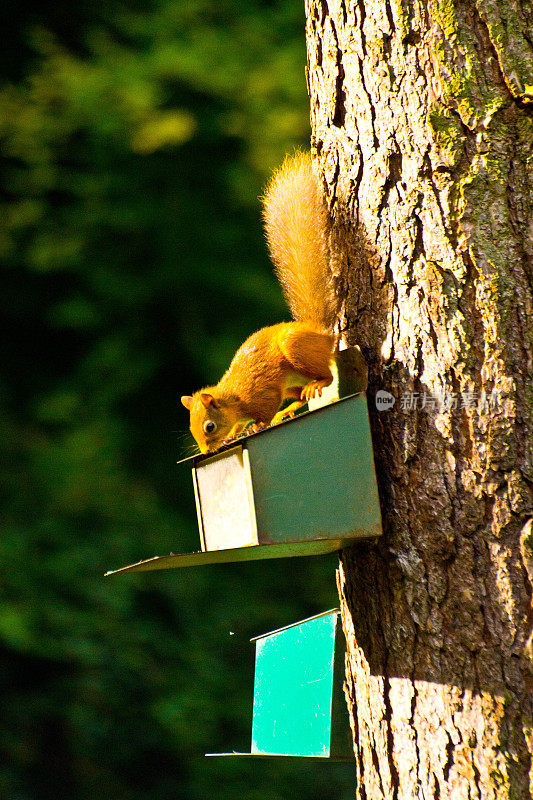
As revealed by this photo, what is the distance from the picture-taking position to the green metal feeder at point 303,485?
1.18 m

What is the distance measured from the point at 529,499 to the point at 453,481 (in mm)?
106

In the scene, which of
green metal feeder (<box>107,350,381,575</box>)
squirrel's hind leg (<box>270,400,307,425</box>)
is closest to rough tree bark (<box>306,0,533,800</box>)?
green metal feeder (<box>107,350,381,575</box>)

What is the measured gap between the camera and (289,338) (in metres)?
1.41

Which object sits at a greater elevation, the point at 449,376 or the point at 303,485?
the point at 449,376

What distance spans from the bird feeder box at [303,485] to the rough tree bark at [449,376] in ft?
0.18

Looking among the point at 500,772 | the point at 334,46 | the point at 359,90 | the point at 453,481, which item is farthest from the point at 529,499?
the point at 334,46

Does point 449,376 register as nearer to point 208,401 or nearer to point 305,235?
point 305,235

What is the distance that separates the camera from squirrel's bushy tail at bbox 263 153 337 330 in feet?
4.58

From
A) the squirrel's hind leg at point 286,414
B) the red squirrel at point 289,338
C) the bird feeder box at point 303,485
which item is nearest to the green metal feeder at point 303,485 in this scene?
the bird feeder box at point 303,485

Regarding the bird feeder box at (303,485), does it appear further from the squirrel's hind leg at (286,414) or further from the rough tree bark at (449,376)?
the squirrel's hind leg at (286,414)

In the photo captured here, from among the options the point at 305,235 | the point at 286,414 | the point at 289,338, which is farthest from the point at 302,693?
the point at 305,235

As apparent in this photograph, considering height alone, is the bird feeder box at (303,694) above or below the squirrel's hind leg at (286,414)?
below

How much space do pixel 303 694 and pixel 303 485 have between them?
0.52 metres

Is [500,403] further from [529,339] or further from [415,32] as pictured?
[415,32]
